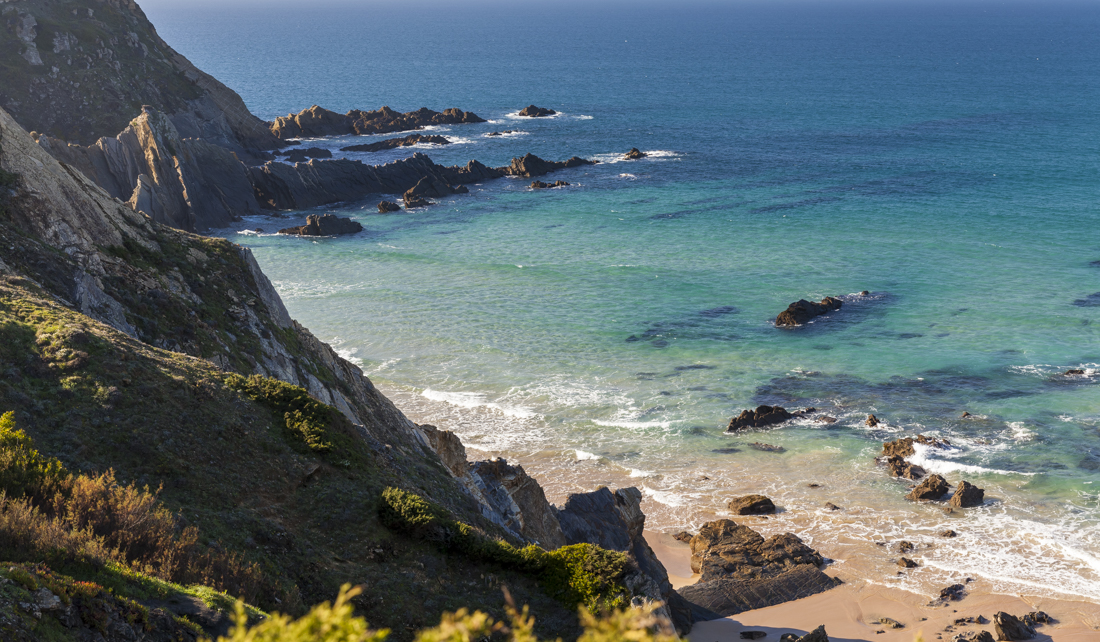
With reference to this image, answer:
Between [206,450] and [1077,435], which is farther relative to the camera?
[1077,435]

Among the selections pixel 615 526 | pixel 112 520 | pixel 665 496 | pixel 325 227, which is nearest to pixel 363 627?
pixel 112 520

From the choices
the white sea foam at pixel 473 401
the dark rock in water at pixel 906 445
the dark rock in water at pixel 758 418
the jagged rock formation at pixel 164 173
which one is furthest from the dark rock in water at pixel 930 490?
the jagged rock formation at pixel 164 173

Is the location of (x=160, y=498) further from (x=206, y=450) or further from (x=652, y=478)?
(x=652, y=478)

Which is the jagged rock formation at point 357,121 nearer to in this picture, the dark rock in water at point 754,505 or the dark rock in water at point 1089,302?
the dark rock in water at point 1089,302

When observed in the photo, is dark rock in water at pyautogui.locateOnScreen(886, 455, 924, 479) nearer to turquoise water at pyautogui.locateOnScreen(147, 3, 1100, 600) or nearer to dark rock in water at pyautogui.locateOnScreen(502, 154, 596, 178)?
turquoise water at pyautogui.locateOnScreen(147, 3, 1100, 600)

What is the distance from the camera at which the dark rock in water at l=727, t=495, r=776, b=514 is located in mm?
27641

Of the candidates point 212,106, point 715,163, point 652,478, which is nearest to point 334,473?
point 652,478

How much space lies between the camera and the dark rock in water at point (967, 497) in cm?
2767

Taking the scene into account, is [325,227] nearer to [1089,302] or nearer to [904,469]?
[904,469]

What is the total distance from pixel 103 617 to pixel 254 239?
6079cm

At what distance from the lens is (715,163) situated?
91500mm

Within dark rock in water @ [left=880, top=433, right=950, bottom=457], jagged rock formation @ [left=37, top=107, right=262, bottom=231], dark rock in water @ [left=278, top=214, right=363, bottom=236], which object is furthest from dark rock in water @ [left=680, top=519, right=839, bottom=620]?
dark rock in water @ [left=278, top=214, right=363, bottom=236]

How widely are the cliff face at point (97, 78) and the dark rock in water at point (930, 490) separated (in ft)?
244

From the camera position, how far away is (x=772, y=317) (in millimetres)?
46719
